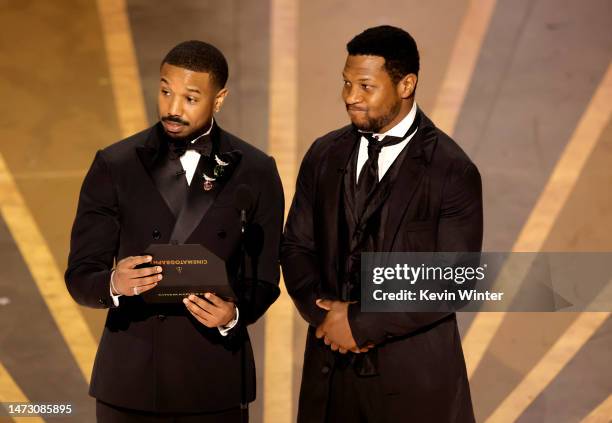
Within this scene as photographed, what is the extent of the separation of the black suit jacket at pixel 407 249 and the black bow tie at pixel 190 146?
34 cm

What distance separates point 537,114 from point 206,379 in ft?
8.00

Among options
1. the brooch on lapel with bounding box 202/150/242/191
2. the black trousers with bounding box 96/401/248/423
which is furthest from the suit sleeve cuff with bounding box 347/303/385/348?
the brooch on lapel with bounding box 202/150/242/191

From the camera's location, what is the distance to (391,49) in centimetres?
340

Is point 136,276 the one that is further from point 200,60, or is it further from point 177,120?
point 200,60

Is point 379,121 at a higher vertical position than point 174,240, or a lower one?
higher

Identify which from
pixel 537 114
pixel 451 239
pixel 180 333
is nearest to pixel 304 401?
pixel 180 333

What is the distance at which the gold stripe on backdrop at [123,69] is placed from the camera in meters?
5.42

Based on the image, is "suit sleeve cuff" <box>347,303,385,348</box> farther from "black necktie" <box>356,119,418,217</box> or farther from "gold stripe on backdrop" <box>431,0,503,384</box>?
"gold stripe on backdrop" <box>431,0,503,384</box>

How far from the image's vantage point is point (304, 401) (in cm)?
348

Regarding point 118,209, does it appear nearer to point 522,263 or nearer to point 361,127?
point 361,127

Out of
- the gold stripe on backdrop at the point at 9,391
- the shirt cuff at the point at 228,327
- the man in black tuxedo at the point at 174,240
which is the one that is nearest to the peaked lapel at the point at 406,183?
the man in black tuxedo at the point at 174,240

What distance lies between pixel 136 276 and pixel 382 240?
72cm

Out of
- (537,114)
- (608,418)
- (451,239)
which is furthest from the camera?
(537,114)
